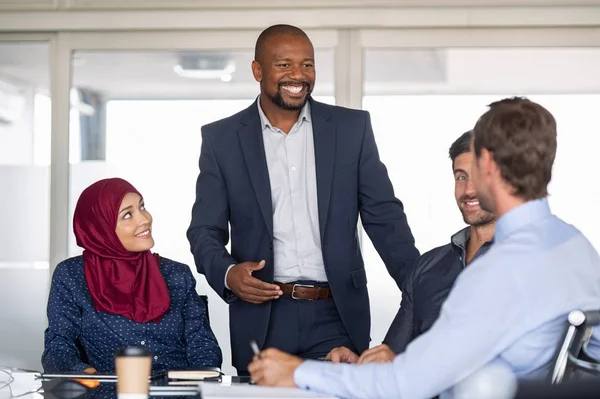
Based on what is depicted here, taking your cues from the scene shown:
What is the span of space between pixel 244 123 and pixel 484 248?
3.07 ft

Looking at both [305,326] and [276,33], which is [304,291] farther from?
[276,33]

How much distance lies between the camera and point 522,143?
176 centimetres

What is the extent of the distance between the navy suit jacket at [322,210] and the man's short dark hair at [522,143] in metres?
1.38

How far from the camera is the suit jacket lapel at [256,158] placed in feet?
10.5

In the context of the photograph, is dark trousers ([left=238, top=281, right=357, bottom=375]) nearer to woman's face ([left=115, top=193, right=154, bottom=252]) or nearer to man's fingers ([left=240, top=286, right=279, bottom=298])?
man's fingers ([left=240, top=286, right=279, bottom=298])

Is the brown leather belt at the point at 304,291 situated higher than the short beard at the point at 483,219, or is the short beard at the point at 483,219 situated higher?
the short beard at the point at 483,219

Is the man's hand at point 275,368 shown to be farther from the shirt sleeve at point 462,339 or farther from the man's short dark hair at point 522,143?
the man's short dark hair at point 522,143

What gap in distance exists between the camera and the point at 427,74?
15.6ft

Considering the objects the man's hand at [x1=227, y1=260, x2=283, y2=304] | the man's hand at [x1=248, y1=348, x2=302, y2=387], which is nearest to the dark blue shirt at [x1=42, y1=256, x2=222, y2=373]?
the man's hand at [x1=227, y1=260, x2=283, y2=304]

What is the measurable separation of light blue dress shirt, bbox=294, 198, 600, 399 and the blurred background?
9.85ft

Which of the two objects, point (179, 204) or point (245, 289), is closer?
point (245, 289)

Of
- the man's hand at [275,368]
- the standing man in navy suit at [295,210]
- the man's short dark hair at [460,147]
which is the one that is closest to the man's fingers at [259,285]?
the standing man in navy suit at [295,210]

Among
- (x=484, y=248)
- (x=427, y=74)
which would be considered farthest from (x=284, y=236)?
(x=427, y=74)

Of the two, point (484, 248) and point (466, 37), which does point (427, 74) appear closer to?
point (466, 37)
